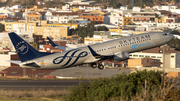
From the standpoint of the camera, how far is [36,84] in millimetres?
71688

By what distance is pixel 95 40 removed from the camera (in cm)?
17912

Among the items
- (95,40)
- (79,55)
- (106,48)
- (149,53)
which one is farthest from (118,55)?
(95,40)

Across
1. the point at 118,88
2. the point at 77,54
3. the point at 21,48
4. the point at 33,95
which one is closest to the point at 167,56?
the point at 77,54

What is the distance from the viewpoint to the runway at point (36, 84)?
6794 cm

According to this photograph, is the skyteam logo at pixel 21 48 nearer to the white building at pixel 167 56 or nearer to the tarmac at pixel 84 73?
the tarmac at pixel 84 73

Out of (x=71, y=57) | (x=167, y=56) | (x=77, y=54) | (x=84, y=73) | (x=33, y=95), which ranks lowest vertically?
(x=167, y=56)

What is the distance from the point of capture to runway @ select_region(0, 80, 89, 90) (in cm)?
6794

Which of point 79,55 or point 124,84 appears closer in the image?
point 124,84

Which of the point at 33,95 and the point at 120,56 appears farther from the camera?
the point at 33,95

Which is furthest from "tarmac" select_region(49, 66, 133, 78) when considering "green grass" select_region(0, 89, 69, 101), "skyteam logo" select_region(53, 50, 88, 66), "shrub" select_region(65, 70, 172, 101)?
"shrub" select_region(65, 70, 172, 101)

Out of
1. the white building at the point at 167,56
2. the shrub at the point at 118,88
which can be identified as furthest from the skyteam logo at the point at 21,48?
the white building at the point at 167,56

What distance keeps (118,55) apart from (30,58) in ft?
44.3

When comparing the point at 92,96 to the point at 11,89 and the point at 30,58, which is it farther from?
the point at 11,89

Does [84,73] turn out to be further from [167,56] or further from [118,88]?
[118,88]
